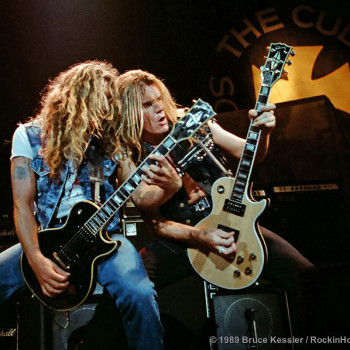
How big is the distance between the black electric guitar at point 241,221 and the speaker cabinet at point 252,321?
0.26 m

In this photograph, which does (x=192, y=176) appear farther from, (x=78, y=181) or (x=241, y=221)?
(x=78, y=181)

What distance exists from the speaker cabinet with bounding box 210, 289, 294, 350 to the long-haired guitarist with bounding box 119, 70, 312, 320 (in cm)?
18

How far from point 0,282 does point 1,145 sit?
6.98 ft

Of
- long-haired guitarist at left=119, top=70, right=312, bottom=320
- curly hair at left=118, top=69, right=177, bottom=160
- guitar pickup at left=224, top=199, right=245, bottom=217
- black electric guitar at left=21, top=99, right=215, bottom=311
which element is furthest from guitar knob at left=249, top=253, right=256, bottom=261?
curly hair at left=118, top=69, right=177, bottom=160

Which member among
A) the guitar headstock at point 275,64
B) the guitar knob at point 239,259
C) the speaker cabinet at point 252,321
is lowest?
the speaker cabinet at point 252,321

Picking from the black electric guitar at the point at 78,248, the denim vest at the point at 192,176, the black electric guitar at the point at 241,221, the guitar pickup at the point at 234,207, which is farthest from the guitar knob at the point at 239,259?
the black electric guitar at the point at 78,248

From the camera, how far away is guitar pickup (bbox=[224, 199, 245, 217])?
7.97 ft

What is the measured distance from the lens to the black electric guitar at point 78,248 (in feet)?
7.37

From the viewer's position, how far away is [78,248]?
230cm

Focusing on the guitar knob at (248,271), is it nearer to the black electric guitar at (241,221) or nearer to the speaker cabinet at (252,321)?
the black electric guitar at (241,221)

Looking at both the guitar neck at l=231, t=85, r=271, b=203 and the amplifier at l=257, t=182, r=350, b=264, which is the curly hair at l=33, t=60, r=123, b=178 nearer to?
the guitar neck at l=231, t=85, r=271, b=203

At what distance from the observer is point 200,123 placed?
2.58 meters

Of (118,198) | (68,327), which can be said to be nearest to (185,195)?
(118,198)

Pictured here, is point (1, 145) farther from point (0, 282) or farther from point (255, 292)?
point (255, 292)
